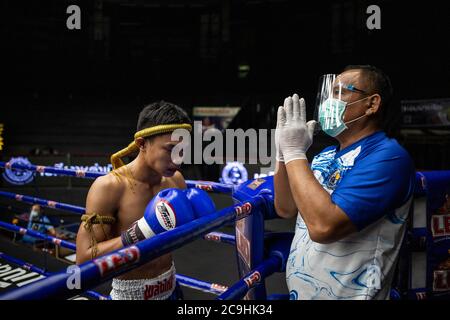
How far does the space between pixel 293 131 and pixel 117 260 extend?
68 centimetres

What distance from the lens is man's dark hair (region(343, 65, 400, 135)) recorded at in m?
1.15

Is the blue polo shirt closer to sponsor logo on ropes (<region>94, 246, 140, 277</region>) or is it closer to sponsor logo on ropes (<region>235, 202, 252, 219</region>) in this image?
sponsor logo on ropes (<region>235, 202, 252, 219</region>)

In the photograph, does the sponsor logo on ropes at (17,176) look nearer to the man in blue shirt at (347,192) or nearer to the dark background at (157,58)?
the dark background at (157,58)

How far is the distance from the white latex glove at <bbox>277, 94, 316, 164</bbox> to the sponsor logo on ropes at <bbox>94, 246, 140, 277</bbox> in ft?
1.85

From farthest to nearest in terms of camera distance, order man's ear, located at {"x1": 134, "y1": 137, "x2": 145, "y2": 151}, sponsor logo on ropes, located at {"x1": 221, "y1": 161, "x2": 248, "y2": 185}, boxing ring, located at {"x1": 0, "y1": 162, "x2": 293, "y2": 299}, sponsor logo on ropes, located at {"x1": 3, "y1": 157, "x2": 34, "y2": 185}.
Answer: sponsor logo on ropes, located at {"x1": 3, "y1": 157, "x2": 34, "y2": 185}, sponsor logo on ropes, located at {"x1": 221, "y1": 161, "x2": 248, "y2": 185}, man's ear, located at {"x1": 134, "y1": 137, "x2": 145, "y2": 151}, boxing ring, located at {"x1": 0, "y1": 162, "x2": 293, "y2": 299}

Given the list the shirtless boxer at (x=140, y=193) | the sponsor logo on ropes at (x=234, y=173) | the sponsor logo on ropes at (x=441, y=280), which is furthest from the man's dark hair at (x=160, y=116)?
the sponsor logo on ropes at (x=234, y=173)

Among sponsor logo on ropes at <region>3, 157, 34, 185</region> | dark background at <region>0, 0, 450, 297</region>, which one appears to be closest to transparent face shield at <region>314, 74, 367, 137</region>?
sponsor logo on ropes at <region>3, 157, 34, 185</region>

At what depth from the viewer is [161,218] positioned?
1155 mm

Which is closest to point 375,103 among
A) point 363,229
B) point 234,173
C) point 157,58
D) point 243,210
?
point 363,229

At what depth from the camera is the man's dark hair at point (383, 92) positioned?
115 centimetres

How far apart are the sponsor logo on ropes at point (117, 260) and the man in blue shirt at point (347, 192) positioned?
0.48 meters

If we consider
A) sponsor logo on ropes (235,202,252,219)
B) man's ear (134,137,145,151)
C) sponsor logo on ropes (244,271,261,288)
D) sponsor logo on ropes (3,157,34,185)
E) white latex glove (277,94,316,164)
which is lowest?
sponsor logo on ropes (3,157,34,185)

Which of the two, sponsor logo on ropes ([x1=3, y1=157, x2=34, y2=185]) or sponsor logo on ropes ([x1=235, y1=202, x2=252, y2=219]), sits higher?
sponsor logo on ropes ([x1=235, y1=202, x2=252, y2=219])

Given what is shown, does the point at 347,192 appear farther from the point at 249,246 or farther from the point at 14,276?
the point at 14,276
